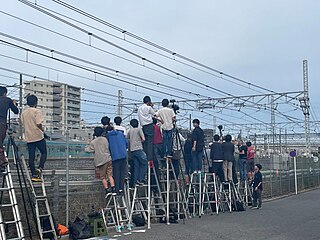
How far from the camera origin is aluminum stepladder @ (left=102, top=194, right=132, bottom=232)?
11750 mm

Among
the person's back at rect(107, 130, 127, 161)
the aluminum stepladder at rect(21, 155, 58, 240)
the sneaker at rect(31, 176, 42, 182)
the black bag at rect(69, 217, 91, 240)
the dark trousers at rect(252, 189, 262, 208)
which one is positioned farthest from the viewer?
the dark trousers at rect(252, 189, 262, 208)

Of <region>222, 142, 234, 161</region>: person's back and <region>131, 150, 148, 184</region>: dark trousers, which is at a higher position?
<region>222, 142, 234, 161</region>: person's back

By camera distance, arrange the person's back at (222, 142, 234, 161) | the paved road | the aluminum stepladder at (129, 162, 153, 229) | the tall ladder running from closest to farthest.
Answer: the tall ladder → the paved road → the aluminum stepladder at (129, 162, 153, 229) → the person's back at (222, 142, 234, 161)

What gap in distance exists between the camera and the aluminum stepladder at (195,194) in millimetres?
15267

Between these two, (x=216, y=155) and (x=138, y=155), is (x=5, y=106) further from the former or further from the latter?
(x=216, y=155)

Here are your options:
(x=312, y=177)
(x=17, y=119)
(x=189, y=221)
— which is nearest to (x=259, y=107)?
(x=312, y=177)

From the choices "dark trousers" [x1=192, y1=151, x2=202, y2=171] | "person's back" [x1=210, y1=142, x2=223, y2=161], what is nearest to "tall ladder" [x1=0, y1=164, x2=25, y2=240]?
"dark trousers" [x1=192, y1=151, x2=202, y2=171]

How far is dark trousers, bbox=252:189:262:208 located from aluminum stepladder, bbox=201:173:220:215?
2.57m

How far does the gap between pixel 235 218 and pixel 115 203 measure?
456 centimetres

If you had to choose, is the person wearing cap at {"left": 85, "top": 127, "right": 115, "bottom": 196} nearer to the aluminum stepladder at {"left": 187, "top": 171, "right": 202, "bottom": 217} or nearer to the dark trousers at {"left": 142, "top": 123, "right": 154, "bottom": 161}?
the dark trousers at {"left": 142, "top": 123, "right": 154, "bottom": 161}

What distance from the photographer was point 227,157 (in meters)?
16.9

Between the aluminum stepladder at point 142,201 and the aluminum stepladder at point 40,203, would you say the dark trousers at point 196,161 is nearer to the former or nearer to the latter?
the aluminum stepladder at point 142,201

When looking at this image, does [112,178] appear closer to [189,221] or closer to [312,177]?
[189,221]

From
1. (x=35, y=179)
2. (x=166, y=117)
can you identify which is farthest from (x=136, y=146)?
(x=35, y=179)
